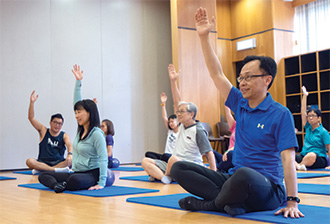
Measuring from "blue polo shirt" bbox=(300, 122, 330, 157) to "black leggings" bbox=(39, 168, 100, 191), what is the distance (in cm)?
301

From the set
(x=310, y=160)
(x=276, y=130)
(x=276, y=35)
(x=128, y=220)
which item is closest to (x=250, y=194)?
(x=276, y=130)

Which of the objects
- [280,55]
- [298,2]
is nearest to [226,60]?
[280,55]

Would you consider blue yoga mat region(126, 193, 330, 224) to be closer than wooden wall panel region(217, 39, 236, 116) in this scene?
Yes

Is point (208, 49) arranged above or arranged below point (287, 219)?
above

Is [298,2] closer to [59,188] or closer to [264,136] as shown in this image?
[59,188]

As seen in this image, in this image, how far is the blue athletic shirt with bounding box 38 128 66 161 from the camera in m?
5.58

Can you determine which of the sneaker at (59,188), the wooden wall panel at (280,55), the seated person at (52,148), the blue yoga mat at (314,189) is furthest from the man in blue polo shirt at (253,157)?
the wooden wall panel at (280,55)

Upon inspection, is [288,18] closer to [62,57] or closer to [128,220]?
[62,57]

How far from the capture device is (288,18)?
8617mm

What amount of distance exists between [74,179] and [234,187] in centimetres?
179

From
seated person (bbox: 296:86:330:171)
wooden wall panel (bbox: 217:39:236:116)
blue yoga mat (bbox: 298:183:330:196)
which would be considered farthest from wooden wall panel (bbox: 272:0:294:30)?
blue yoga mat (bbox: 298:183:330:196)

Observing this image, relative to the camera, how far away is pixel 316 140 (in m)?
5.43

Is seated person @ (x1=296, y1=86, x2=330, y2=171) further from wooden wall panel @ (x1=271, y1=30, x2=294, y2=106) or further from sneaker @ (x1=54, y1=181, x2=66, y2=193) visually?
sneaker @ (x1=54, y1=181, x2=66, y2=193)

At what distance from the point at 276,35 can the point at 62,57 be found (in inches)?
162
